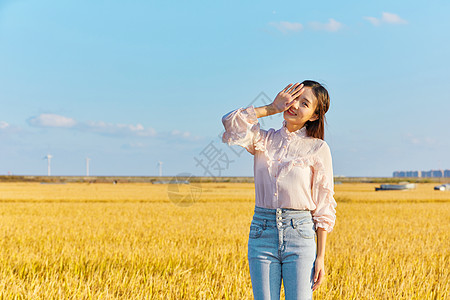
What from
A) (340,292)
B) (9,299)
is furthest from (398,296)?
(9,299)

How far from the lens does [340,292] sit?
475 cm

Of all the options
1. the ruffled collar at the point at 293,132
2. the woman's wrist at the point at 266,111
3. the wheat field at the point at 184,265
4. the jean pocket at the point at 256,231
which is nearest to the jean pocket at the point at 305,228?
the jean pocket at the point at 256,231

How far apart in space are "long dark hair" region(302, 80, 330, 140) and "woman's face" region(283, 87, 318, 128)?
0.12ft

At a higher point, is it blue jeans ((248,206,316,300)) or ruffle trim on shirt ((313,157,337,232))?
ruffle trim on shirt ((313,157,337,232))

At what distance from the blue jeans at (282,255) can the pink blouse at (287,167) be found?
109 mm

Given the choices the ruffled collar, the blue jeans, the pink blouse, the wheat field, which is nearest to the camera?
the blue jeans

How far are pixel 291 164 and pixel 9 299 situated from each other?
4.04 meters

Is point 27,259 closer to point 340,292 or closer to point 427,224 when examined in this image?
point 340,292

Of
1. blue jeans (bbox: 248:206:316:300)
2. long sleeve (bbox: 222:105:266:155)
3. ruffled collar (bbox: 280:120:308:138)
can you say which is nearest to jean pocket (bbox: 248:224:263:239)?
blue jeans (bbox: 248:206:316:300)

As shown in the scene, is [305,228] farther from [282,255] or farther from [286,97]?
[286,97]

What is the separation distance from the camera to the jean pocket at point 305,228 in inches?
97.4

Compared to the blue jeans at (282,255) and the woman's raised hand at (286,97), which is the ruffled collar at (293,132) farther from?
the blue jeans at (282,255)

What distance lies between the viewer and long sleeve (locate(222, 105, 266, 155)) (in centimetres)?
254

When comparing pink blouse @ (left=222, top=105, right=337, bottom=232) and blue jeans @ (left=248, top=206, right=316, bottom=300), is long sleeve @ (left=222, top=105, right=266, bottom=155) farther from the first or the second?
blue jeans @ (left=248, top=206, right=316, bottom=300)
